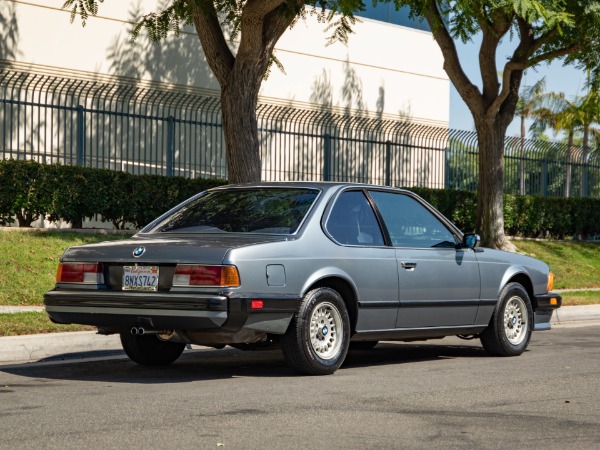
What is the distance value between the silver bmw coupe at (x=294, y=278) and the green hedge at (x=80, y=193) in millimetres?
7725

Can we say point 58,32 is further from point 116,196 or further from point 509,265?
point 509,265

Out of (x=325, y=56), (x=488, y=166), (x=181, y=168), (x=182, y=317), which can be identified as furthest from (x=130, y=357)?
(x=325, y=56)

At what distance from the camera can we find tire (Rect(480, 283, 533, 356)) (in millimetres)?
10672

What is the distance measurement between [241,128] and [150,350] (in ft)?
23.2

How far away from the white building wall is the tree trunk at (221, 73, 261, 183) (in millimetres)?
7383

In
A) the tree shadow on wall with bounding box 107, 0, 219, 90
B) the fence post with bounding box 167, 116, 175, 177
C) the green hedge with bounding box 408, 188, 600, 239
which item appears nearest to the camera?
the fence post with bounding box 167, 116, 175, 177

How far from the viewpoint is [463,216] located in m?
25.2

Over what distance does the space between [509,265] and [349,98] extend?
18.3 metres

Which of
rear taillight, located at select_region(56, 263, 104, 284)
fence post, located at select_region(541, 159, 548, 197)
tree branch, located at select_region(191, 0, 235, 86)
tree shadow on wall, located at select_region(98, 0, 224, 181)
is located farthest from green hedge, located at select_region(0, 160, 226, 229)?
fence post, located at select_region(541, 159, 548, 197)

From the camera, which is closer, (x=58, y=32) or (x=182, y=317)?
(x=182, y=317)

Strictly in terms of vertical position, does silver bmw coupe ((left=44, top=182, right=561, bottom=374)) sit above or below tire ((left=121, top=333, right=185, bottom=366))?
above

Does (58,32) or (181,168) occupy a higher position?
(58,32)

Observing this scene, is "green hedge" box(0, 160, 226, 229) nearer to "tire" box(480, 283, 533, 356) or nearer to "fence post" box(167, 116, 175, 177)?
"fence post" box(167, 116, 175, 177)

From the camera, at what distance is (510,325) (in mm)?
10891
